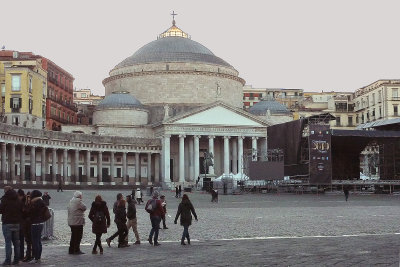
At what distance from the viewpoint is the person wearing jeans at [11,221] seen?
14894 mm

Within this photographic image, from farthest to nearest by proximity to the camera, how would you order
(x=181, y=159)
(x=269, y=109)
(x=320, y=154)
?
(x=269, y=109), (x=181, y=159), (x=320, y=154)

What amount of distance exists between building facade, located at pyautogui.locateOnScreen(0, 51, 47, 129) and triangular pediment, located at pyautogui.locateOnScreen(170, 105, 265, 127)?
1597 cm

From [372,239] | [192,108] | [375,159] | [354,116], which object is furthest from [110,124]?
[372,239]

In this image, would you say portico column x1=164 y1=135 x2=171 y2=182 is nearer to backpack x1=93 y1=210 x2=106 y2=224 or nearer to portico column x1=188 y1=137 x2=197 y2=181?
portico column x1=188 y1=137 x2=197 y2=181

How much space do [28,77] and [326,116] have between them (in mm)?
31894

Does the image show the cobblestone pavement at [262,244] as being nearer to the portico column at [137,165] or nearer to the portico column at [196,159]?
the portico column at [196,159]

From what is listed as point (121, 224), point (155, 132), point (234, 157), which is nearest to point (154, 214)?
point (121, 224)

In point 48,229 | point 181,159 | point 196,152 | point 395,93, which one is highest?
point 395,93

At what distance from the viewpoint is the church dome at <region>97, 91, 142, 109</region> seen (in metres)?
88.9

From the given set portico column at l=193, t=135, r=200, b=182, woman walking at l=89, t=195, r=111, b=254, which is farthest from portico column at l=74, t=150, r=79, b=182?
woman walking at l=89, t=195, r=111, b=254

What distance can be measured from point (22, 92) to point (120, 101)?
56.8ft

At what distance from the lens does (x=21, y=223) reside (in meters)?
15.6

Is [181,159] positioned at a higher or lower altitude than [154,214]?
higher

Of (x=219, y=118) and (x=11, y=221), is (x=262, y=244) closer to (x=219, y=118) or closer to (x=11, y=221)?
(x=11, y=221)
